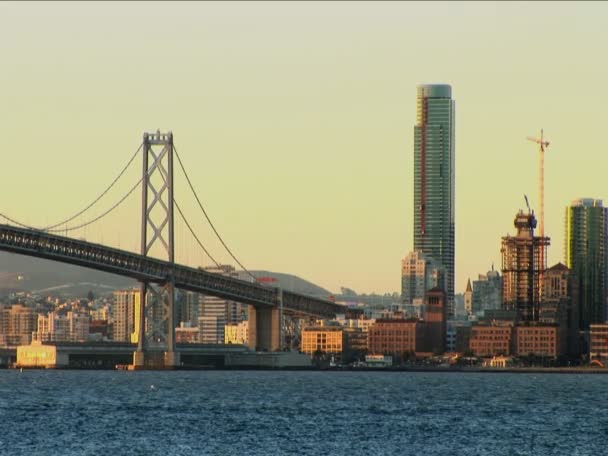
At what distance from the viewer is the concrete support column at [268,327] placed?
17512cm

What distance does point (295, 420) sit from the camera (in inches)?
3204

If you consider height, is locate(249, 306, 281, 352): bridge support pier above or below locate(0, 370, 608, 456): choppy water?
above

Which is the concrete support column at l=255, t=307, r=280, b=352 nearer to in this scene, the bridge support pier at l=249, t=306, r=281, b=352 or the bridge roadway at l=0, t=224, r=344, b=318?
the bridge support pier at l=249, t=306, r=281, b=352

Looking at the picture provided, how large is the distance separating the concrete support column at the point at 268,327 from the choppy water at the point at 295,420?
160ft

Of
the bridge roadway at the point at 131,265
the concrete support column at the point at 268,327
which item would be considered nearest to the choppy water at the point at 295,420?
the bridge roadway at the point at 131,265

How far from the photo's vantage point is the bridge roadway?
443 ft

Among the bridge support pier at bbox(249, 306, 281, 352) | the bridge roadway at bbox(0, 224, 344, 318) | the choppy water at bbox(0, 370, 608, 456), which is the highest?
the bridge roadway at bbox(0, 224, 344, 318)

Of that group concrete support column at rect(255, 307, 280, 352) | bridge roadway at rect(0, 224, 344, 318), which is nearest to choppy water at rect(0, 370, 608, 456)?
bridge roadway at rect(0, 224, 344, 318)

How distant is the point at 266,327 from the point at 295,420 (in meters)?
95.4

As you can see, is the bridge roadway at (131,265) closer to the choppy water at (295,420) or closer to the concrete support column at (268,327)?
the concrete support column at (268,327)

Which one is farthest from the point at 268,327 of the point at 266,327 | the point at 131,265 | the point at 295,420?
the point at 295,420

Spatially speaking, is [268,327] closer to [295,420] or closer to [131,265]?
[131,265]

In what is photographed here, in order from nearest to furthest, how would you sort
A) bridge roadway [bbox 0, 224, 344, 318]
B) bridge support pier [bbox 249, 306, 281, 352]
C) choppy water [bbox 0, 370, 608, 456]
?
choppy water [bbox 0, 370, 608, 456] < bridge roadway [bbox 0, 224, 344, 318] < bridge support pier [bbox 249, 306, 281, 352]

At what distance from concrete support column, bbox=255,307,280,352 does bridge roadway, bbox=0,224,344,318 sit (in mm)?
1148
